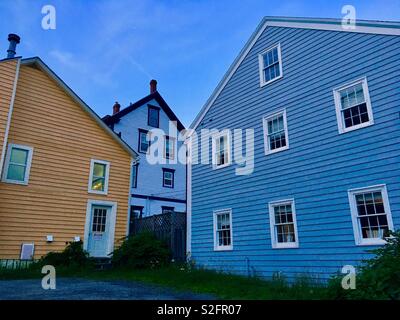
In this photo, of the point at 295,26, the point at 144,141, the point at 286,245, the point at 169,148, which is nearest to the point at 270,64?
the point at 295,26

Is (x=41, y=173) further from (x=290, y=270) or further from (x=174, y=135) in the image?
(x=174, y=135)

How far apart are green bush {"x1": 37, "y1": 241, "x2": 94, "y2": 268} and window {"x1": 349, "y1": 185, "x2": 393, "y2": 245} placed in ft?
32.9

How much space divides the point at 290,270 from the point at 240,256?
2189 mm

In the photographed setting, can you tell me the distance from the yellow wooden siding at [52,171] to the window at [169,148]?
965 cm

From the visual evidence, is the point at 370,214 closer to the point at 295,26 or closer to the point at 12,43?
the point at 295,26

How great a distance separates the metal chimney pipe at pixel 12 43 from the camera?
14.6 m

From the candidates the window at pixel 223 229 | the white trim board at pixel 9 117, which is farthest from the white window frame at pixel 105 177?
the window at pixel 223 229

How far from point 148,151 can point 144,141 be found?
86 cm

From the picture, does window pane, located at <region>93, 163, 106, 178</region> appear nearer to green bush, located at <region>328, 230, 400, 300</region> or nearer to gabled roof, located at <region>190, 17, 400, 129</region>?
gabled roof, located at <region>190, 17, 400, 129</region>

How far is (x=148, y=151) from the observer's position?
24469mm

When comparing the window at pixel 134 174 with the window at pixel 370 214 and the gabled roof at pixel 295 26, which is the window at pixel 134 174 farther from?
the window at pixel 370 214

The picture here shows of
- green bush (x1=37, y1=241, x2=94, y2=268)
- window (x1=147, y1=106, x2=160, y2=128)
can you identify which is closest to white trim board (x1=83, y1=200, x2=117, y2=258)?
green bush (x1=37, y1=241, x2=94, y2=268)

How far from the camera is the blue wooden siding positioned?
846 cm

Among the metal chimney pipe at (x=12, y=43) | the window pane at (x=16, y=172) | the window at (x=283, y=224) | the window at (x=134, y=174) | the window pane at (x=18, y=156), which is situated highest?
the metal chimney pipe at (x=12, y=43)
